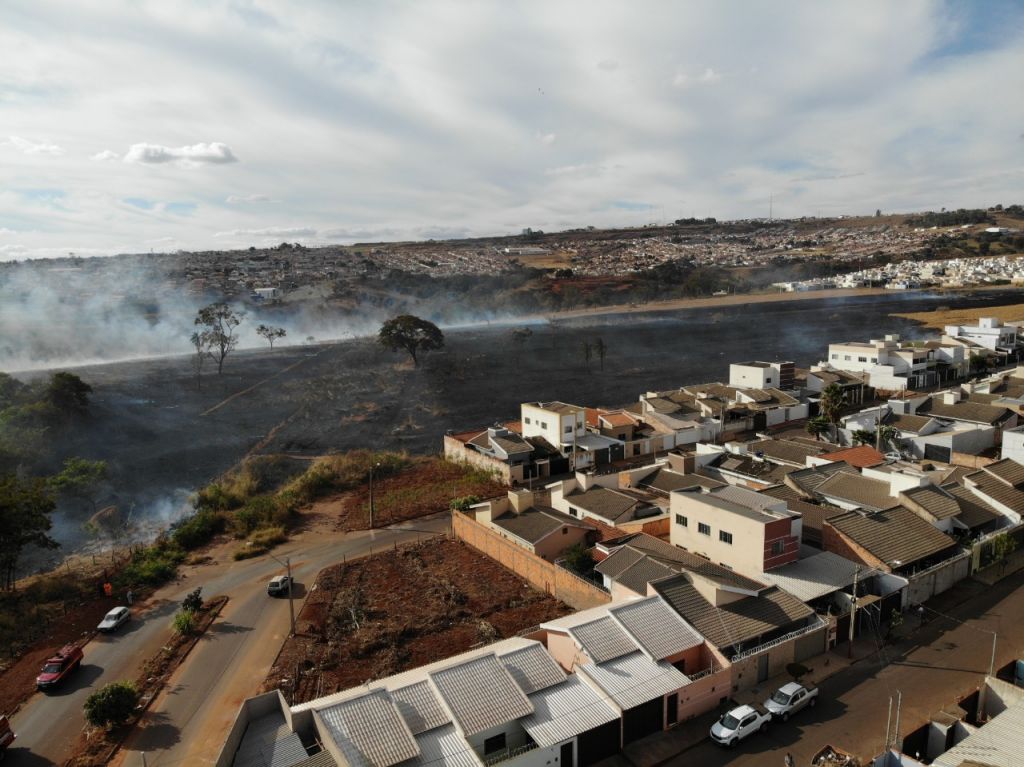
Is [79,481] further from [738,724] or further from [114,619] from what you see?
[738,724]

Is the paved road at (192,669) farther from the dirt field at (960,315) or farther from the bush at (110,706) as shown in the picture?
the dirt field at (960,315)

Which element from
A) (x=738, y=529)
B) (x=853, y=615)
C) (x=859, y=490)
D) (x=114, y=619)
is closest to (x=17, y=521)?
(x=114, y=619)

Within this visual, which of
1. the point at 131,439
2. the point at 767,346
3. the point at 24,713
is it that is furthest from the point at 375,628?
the point at 767,346

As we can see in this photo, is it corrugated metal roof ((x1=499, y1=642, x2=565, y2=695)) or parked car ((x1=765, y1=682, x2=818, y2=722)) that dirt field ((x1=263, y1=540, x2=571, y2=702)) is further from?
parked car ((x1=765, y1=682, x2=818, y2=722))

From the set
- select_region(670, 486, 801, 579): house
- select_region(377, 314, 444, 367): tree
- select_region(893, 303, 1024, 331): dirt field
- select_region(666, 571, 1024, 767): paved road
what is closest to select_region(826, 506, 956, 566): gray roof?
select_region(666, 571, 1024, 767): paved road

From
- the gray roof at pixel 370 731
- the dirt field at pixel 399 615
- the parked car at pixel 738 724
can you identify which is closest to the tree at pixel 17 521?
the dirt field at pixel 399 615
